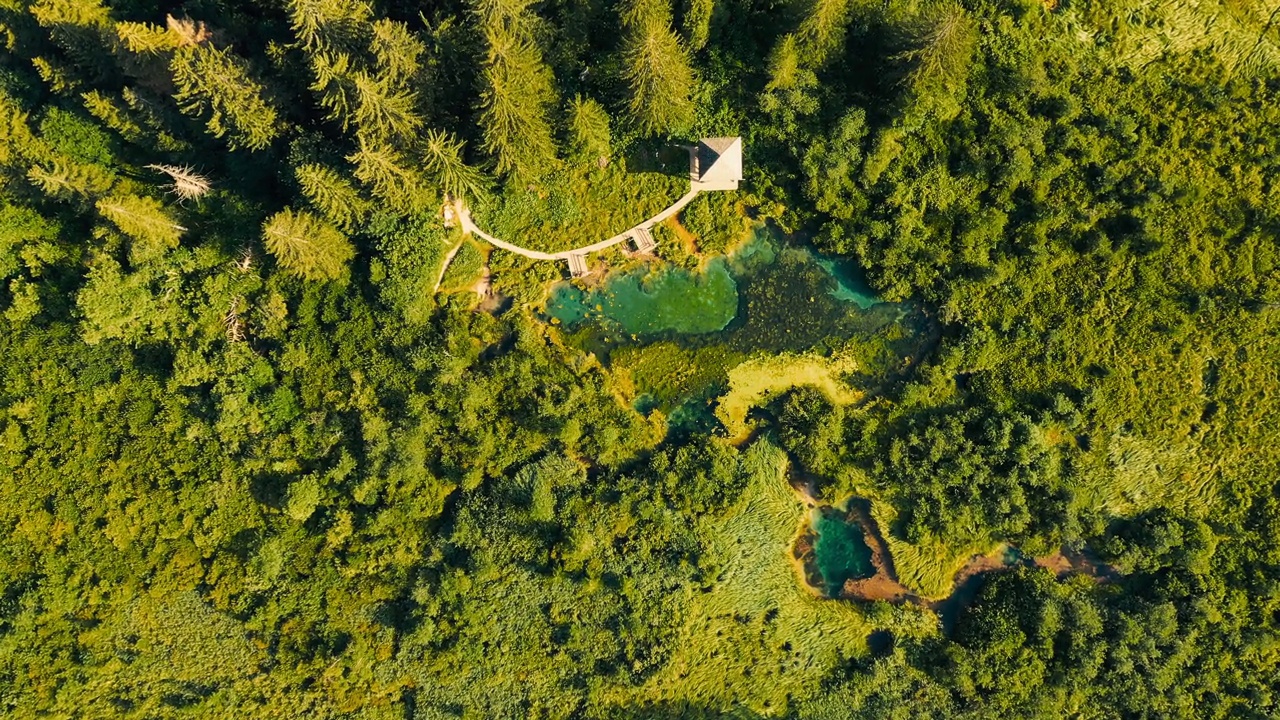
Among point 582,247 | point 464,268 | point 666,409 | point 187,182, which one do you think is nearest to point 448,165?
point 464,268

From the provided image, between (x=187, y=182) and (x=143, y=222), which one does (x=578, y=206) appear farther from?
(x=143, y=222)

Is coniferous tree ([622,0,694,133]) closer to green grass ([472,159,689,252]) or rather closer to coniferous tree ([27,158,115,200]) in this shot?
green grass ([472,159,689,252])

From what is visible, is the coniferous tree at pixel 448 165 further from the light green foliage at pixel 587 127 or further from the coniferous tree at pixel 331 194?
the light green foliage at pixel 587 127

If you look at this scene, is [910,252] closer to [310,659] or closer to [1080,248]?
[1080,248]

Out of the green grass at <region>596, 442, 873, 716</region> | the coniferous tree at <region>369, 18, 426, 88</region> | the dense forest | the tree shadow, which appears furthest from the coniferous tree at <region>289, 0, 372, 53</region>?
the green grass at <region>596, 442, 873, 716</region>

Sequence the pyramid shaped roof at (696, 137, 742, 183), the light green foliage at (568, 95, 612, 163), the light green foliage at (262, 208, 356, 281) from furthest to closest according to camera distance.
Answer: the pyramid shaped roof at (696, 137, 742, 183)
the light green foliage at (568, 95, 612, 163)
the light green foliage at (262, 208, 356, 281)

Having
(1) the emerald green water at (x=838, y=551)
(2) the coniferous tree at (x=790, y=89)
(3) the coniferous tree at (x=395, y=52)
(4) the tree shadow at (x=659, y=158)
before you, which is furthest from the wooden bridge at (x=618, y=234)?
(1) the emerald green water at (x=838, y=551)
